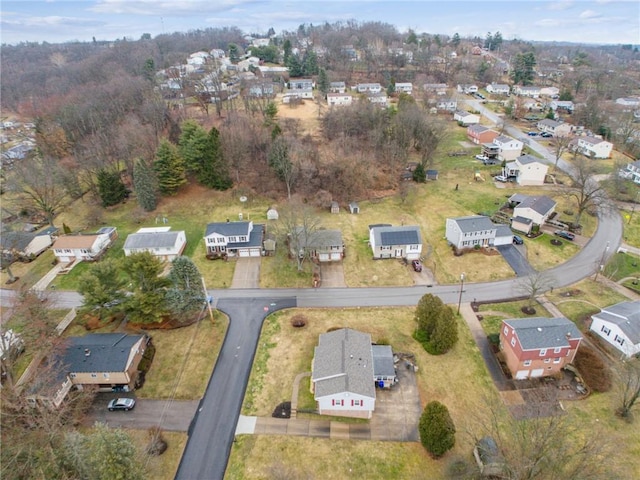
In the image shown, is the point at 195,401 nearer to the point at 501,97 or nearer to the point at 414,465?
the point at 414,465

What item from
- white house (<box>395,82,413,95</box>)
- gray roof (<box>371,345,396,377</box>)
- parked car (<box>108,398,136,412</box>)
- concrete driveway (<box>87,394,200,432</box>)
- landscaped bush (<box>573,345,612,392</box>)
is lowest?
concrete driveway (<box>87,394,200,432</box>)

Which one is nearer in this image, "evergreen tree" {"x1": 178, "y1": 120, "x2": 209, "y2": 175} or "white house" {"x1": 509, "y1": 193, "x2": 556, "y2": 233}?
"white house" {"x1": 509, "y1": 193, "x2": 556, "y2": 233}

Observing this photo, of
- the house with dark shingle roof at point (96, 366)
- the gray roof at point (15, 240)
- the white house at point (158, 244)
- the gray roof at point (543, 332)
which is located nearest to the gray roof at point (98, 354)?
the house with dark shingle roof at point (96, 366)

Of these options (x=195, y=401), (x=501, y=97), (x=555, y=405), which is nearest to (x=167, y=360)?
(x=195, y=401)

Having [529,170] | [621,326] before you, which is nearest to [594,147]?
[529,170]

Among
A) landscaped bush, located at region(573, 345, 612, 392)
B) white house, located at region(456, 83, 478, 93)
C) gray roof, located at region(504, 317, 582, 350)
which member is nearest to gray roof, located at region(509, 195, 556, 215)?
landscaped bush, located at region(573, 345, 612, 392)

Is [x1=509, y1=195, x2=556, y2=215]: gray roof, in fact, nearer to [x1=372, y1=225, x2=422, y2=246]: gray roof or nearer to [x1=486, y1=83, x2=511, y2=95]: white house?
[x1=372, y1=225, x2=422, y2=246]: gray roof
